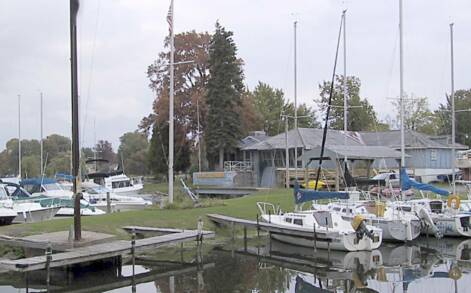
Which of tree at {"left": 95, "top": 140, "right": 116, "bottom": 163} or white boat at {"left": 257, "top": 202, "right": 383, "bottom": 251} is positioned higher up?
tree at {"left": 95, "top": 140, "right": 116, "bottom": 163}

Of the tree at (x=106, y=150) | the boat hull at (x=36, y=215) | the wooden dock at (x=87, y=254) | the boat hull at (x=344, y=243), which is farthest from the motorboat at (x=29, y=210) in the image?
the tree at (x=106, y=150)

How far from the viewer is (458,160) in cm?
6084

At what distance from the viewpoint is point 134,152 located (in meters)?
108

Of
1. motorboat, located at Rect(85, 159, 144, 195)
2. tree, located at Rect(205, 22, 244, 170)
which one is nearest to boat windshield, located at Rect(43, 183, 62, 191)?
motorboat, located at Rect(85, 159, 144, 195)

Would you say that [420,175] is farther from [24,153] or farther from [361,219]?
[24,153]

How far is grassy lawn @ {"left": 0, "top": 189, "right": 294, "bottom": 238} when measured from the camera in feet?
74.2

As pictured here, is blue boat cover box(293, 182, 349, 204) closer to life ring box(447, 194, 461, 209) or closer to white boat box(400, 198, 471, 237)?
white boat box(400, 198, 471, 237)

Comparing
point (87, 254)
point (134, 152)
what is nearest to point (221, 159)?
point (87, 254)

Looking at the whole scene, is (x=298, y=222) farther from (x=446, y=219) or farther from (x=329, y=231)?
(x=446, y=219)

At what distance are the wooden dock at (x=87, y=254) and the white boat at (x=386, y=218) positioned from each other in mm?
8420

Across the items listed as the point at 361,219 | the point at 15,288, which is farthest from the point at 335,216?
the point at 15,288

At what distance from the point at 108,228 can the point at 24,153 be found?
92072 millimetres

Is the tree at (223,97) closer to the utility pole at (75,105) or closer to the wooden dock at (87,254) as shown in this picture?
the wooden dock at (87,254)

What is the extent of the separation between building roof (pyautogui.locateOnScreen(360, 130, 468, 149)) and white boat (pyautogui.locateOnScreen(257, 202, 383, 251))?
129 ft
